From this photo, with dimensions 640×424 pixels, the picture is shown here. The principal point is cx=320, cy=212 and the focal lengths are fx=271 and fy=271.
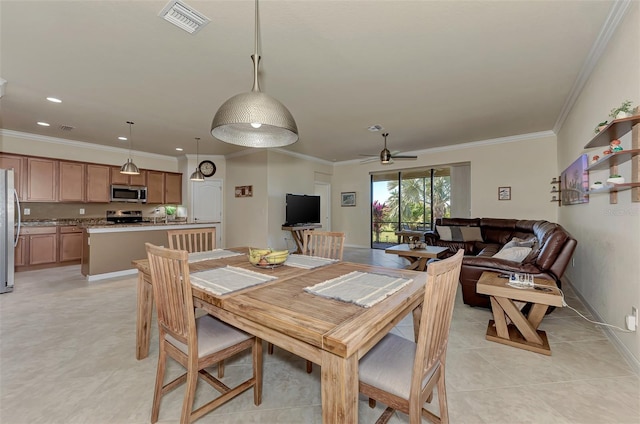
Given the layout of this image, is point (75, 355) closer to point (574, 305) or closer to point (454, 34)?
point (454, 34)

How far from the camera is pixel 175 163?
23.8 feet

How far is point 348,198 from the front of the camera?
808 centimetres

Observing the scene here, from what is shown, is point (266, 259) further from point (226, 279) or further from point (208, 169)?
point (208, 169)

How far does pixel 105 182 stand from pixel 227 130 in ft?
19.0

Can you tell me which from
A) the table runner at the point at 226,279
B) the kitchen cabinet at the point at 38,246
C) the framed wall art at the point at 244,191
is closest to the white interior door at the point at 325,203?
the framed wall art at the point at 244,191

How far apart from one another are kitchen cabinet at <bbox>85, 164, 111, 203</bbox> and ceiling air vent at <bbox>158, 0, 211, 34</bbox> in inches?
206

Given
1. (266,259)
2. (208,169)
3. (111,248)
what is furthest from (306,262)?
(208,169)

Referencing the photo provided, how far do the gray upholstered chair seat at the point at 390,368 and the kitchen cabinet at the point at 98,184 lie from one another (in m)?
6.82

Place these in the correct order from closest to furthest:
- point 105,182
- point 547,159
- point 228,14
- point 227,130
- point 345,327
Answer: point 345,327 → point 227,130 → point 228,14 → point 547,159 → point 105,182

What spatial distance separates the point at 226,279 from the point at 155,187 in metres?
6.21

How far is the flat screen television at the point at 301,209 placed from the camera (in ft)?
21.4

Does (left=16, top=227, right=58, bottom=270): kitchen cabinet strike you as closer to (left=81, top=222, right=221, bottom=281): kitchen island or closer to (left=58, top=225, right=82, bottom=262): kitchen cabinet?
(left=58, top=225, right=82, bottom=262): kitchen cabinet

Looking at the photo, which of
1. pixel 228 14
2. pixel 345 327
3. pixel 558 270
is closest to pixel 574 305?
pixel 558 270

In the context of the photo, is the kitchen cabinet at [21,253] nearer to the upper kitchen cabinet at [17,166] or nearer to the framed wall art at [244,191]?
the upper kitchen cabinet at [17,166]
